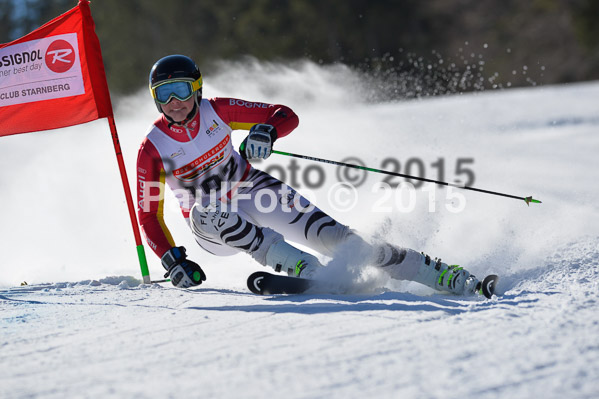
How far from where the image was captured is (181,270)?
3.87m

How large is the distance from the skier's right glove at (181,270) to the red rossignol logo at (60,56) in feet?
5.63

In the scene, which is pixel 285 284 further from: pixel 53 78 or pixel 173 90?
pixel 53 78

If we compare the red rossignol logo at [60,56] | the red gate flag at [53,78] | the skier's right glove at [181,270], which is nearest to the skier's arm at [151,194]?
the skier's right glove at [181,270]

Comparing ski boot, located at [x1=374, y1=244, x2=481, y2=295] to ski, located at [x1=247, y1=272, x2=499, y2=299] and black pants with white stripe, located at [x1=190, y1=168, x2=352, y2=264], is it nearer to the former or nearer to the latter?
ski, located at [x1=247, y1=272, x2=499, y2=299]

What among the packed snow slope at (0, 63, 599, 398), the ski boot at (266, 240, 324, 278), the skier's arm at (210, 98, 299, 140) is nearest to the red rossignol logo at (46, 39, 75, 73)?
the skier's arm at (210, 98, 299, 140)

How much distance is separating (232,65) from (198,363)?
1684 cm

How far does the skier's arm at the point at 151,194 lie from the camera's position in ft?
13.4

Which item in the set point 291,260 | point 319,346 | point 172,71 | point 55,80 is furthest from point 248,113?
point 319,346

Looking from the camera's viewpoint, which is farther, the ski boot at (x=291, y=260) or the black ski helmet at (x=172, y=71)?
the black ski helmet at (x=172, y=71)

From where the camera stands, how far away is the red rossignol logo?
478cm

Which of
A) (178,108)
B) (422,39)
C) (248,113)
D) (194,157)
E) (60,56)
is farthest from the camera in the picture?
(422,39)

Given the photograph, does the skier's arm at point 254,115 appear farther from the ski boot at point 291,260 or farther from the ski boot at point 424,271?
the ski boot at point 424,271

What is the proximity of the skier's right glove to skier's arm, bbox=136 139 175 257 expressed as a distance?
14 centimetres

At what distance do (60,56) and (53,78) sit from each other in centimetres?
16
